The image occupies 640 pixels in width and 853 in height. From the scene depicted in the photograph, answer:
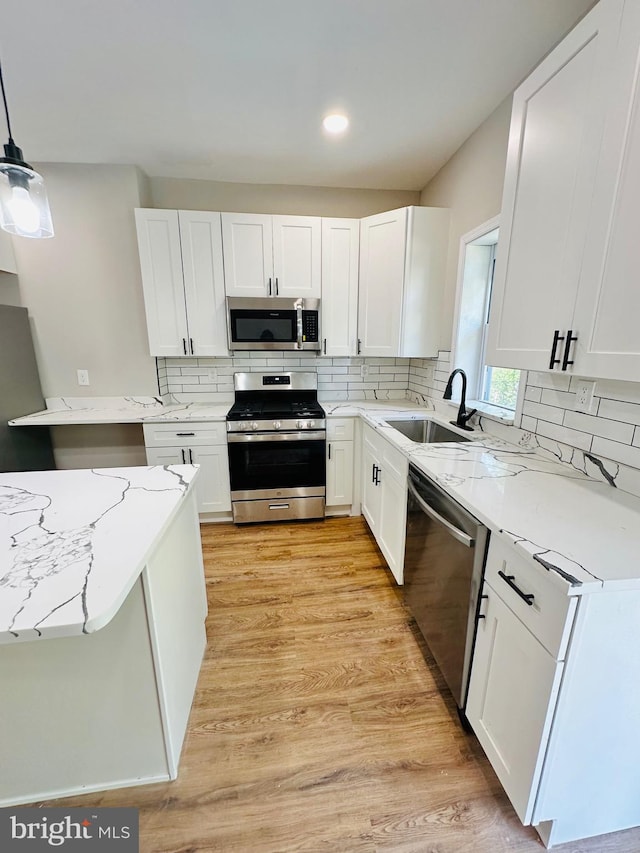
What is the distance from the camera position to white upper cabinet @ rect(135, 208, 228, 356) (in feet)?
8.40

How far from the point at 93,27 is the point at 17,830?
2.86 meters

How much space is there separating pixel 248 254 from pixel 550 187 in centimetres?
205

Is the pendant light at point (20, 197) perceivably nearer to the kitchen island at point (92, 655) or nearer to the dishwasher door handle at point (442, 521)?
the kitchen island at point (92, 655)

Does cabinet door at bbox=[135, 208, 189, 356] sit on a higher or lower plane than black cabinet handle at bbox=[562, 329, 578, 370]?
higher

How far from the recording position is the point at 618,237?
99 cm

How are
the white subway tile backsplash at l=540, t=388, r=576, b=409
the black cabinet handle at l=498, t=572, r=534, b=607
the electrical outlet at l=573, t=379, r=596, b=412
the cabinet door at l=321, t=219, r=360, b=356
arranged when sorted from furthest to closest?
the cabinet door at l=321, t=219, r=360, b=356
the white subway tile backsplash at l=540, t=388, r=576, b=409
the electrical outlet at l=573, t=379, r=596, b=412
the black cabinet handle at l=498, t=572, r=534, b=607

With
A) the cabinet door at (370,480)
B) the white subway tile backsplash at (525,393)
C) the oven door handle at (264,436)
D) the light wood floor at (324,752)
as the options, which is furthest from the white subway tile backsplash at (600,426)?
the oven door handle at (264,436)

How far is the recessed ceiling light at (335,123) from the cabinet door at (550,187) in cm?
104

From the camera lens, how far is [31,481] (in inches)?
55.3

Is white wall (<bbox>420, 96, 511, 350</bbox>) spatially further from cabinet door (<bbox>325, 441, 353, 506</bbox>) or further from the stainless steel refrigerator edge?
the stainless steel refrigerator edge

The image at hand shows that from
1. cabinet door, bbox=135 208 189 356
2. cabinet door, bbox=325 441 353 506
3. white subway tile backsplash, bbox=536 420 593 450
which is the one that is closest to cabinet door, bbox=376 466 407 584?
cabinet door, bbox=325 441 353 506

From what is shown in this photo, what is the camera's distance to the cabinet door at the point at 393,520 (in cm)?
190

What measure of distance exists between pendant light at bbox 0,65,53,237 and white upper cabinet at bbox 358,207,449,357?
208 centimetres

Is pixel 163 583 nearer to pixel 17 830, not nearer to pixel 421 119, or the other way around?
pixel 17 830
